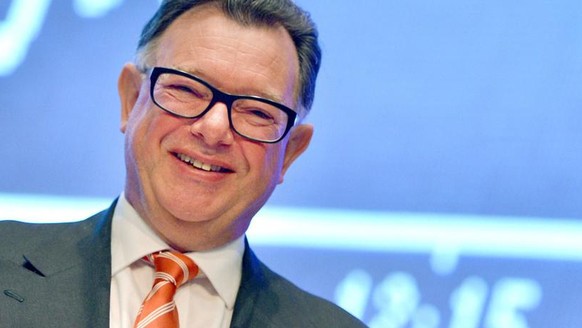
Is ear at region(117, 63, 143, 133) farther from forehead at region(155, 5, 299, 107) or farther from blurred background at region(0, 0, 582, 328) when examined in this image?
blurred background at region(0, 0, 582, 328)

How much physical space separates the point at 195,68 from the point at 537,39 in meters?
1.04

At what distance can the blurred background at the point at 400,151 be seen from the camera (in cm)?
270

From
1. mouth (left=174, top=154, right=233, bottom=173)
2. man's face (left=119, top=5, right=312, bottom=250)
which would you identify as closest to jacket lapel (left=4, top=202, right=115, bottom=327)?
man's face (left=119, top=5, right=312, bottom=250)

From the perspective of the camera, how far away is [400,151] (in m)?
2.80

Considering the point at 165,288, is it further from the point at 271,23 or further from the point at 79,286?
the point at 271,23

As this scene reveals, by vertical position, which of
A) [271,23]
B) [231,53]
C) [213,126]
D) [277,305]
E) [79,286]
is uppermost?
[271,23]

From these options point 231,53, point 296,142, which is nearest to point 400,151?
point 296,142

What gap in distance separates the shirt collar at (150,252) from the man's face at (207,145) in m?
0.02

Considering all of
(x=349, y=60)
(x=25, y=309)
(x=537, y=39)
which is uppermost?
(x=537, y=39)

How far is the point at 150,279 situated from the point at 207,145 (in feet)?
1.03

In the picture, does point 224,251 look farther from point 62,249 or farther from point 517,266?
point 517,266

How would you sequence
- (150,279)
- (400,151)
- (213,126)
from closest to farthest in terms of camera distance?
(213,126)
(150,279)
(400,151)

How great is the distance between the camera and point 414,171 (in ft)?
9.12

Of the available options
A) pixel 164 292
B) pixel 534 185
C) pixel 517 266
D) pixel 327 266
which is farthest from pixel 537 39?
pixel 164 292
